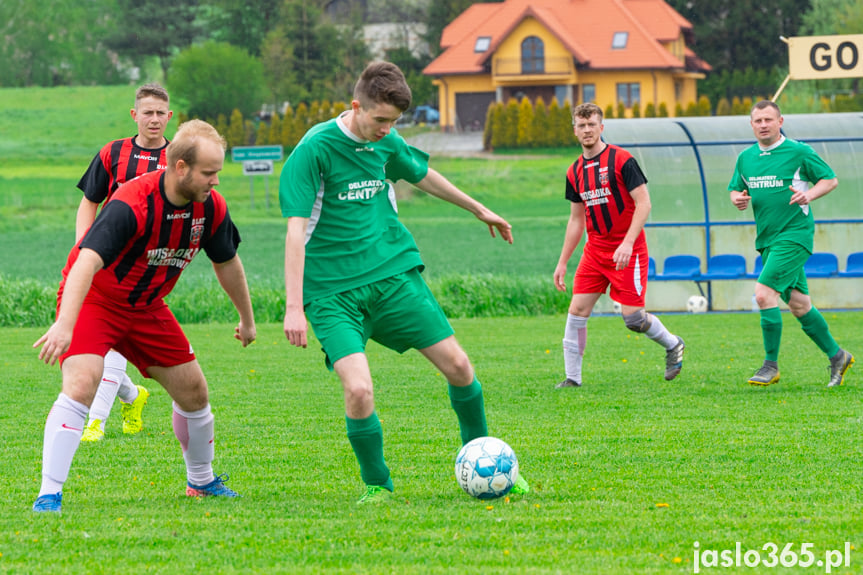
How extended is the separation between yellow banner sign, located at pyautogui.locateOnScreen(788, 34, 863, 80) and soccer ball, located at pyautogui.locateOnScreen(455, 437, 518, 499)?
1327cm

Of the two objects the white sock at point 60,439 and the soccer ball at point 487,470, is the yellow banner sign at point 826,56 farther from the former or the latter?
the white sock at point 60,439

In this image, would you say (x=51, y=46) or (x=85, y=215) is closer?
(x=85, y=215)

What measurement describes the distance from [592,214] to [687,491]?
13.3ft

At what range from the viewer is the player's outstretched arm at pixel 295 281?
4.86 metres

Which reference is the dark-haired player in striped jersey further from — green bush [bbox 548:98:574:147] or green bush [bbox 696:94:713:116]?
green bush [bbox 548:98:574:147]

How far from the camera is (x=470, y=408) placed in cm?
546

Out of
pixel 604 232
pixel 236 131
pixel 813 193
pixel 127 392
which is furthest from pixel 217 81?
pixel 127 392

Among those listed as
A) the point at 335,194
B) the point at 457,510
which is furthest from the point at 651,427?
the point at 335,194

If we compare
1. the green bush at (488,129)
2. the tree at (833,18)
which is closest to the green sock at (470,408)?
the green bush at (488,129)

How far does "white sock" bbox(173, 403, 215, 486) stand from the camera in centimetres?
533

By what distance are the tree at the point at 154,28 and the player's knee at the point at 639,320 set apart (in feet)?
218

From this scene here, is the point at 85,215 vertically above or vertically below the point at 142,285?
above

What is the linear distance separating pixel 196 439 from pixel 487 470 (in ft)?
4.51

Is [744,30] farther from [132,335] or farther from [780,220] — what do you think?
[132,335]
